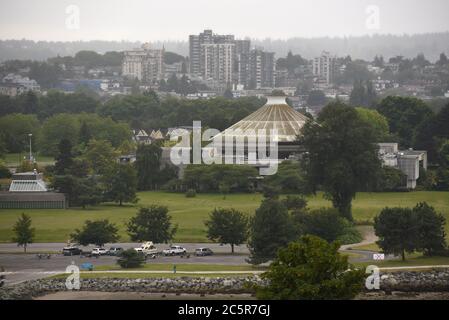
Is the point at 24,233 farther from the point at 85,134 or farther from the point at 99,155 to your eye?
the point at 85,134

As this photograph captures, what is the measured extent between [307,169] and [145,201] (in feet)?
19.6

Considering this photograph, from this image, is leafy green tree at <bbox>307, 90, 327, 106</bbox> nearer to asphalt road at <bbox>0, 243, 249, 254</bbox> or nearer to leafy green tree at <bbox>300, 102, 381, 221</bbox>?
leafy green tree at <bbox>300, 102, 381, 221</bbox>

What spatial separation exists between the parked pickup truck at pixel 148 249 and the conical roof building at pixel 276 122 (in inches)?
778

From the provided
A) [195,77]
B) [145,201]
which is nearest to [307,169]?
[145,201]

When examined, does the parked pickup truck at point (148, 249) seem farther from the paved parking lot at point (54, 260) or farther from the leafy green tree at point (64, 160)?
the leafy green tree at point (64, 160)

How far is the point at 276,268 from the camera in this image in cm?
3164

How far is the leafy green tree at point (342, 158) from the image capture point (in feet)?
150

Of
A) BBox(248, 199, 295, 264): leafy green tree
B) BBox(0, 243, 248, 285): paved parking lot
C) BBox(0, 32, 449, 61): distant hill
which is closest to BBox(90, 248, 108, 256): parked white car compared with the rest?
BBox(0, 243, 248, 285): paved parking lot

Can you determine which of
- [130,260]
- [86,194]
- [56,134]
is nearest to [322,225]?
[130,260]

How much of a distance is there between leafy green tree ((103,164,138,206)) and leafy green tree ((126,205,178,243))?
725cm

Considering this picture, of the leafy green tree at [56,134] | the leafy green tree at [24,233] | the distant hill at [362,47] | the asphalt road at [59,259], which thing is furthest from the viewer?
the distant hill at [362,47]

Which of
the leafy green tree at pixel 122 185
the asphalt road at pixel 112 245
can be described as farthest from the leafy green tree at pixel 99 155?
the asphalt road at pixel 112 245

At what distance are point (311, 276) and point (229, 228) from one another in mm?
9308

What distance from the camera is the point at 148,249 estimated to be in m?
40.1
